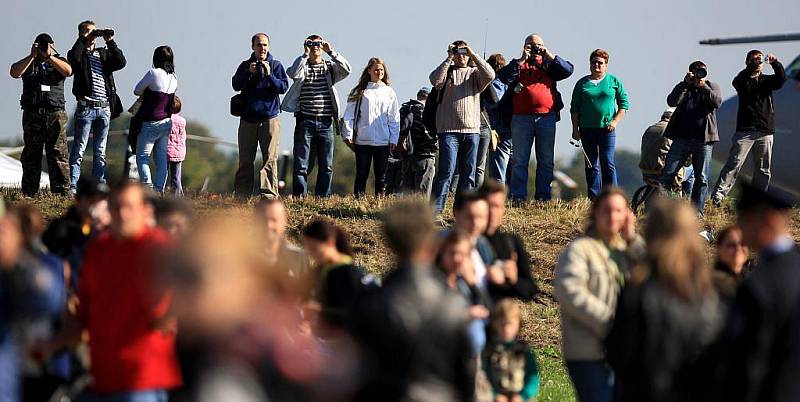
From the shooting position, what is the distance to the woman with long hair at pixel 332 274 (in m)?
7.53

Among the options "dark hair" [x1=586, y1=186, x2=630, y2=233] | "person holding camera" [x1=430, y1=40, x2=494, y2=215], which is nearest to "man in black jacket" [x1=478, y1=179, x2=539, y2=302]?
"dark hair" [x1=586, y1=186, x2=630, y2=233]

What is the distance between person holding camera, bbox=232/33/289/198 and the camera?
16.0 meters

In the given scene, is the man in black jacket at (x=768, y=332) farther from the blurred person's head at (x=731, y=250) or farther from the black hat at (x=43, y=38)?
the black hat at (x=43, y=38)

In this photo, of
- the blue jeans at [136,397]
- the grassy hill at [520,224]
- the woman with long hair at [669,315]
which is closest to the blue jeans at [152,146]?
the grassy hill at [520,224]

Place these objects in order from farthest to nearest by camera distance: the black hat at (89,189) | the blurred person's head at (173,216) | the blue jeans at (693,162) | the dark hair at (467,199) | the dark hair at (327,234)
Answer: the blue jeans at (693,162)
the black hat at (89,189)
the dark hair at (467,199)
the dark hair at (327,234)
the blurred person's head at (173,216)

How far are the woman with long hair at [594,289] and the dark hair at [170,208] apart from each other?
6.85ft

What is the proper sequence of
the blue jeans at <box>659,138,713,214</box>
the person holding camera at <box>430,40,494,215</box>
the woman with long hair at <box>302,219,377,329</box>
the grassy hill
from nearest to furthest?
the woman with long hair at <box>302,219,377,329</box>
the grassy hill
the person holding camera at <box>430,40,494,215</box>
the blue jeans at <box>659,138,713,214</box>

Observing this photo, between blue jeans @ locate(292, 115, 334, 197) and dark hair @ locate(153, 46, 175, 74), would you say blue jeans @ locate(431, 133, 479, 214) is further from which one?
dark hair @ locate(153, 46, 175, 74)

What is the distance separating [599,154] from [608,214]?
8.53 metres

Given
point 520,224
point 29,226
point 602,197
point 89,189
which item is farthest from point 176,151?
point 602,197

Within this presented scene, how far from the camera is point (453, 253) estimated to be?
729 cm

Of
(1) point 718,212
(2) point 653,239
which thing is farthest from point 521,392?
(1) point 718,212

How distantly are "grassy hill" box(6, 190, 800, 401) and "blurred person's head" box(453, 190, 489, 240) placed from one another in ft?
22.6

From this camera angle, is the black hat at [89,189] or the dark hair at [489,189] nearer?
the dark hair at [489,189]
